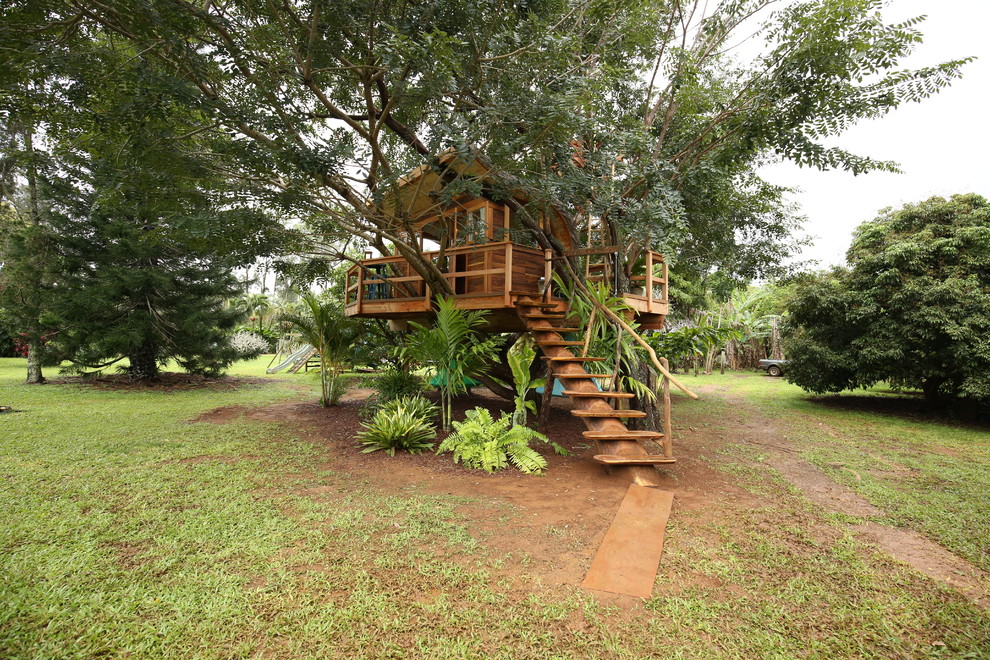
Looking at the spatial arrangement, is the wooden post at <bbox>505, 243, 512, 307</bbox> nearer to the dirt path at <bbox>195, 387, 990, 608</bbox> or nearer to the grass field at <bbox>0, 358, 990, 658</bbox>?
the dirt path at <bbox>195, 387, 990, 608</bbox>

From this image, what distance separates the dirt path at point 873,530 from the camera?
9.16 ft

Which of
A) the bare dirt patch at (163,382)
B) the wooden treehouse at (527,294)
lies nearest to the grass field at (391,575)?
the wooden treehouse at (527,294)

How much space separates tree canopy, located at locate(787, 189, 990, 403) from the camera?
26.1ft

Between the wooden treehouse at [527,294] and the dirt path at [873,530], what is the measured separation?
1.55m

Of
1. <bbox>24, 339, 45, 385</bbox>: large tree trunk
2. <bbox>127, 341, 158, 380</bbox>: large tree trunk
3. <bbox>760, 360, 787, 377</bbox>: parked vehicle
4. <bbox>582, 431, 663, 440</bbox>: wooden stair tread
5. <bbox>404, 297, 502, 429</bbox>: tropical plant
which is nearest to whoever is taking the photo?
<bbox>582, 431, 663, 440</bbox>: wooden stair tread

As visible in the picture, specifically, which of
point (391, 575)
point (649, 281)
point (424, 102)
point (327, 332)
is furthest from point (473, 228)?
point (391, 575)

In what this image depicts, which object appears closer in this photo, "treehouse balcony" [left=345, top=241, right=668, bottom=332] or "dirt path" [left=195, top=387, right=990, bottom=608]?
"dirt path" [left=195, top=387, right=990, bottom=608]

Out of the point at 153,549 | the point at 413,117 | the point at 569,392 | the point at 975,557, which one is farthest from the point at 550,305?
the point at 153,549

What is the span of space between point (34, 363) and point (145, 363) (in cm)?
229

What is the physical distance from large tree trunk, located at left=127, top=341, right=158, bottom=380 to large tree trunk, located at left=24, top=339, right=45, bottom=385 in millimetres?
1831

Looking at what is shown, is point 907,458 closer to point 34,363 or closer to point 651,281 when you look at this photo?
point 651,281

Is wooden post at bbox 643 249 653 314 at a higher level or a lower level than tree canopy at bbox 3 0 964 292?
lower

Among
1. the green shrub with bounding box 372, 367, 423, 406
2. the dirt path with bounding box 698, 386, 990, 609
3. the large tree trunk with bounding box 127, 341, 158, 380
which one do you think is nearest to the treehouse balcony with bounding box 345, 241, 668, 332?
the green shrub with bounding box 372, 367, 423, 406

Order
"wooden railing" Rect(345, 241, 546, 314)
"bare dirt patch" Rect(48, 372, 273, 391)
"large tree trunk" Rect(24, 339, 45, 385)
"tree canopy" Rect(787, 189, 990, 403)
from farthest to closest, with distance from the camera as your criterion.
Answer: "bare dirt patch" Rect(48, 372, 273, 391)
"large tree trunk" Rect(24, 339, 45, 385)
"tree canopy" Rect(787, 189, 990, 403)
"wooden railing" Rect(345, 241, 546, 314)
